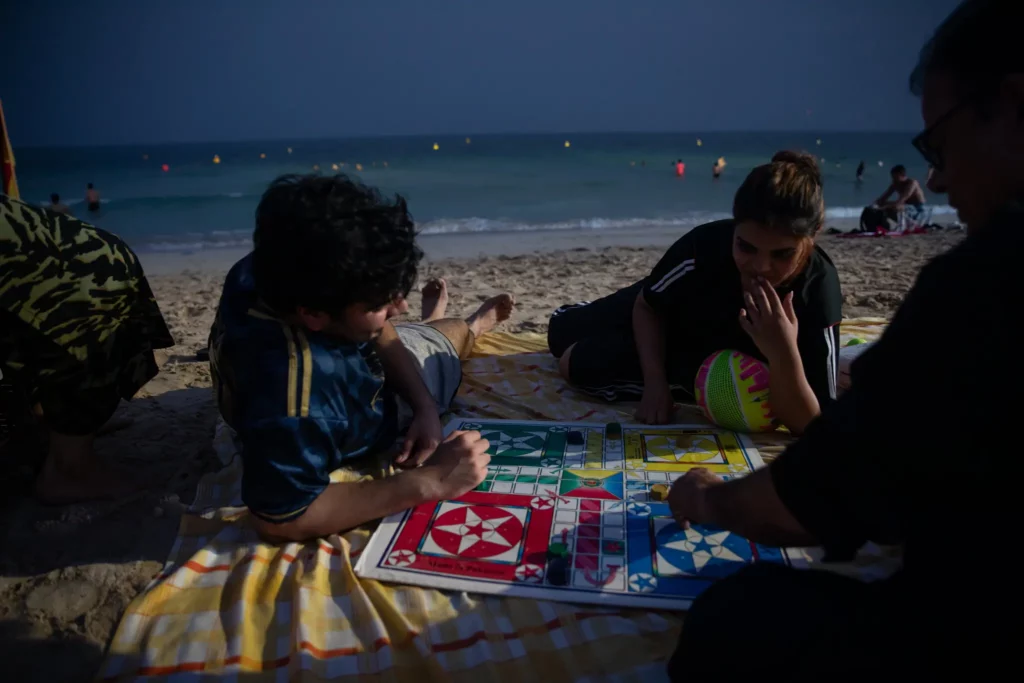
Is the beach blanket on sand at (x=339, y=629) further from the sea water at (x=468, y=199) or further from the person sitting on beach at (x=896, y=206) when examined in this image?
the person sitting on beach at (x=896, y=206)

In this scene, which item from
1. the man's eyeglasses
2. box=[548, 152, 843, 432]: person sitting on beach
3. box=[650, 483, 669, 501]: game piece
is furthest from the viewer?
box=[548, 152, 843, 432]: person sitting on beach

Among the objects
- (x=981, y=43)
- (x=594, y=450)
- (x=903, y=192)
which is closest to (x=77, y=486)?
(x=594, y=450)

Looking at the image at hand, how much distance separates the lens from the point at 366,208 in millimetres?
1980

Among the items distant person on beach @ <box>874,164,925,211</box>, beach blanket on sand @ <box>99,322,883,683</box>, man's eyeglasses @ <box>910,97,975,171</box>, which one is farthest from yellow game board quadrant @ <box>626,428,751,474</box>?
distant person on beach @ <box>874,164,925,211</box>

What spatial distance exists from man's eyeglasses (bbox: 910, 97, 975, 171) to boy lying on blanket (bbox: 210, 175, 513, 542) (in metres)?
1.38

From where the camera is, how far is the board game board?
197 cm

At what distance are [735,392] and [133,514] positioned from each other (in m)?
2.53

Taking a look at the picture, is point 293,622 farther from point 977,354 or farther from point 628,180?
point 628,180

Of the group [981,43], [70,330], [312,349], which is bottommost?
[70,330]

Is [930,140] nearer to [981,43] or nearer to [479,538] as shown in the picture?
[981,43]

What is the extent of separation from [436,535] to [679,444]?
3.90 ft

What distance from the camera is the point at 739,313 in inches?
117

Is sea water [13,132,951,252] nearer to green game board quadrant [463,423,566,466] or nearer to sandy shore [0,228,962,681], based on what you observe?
sandy shore [0,228,962,681]

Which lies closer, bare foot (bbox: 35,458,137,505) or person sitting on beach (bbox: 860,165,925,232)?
bare foot (bbox: 35,458,137,505)
